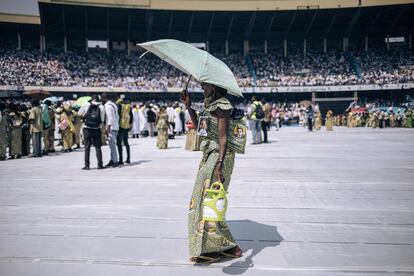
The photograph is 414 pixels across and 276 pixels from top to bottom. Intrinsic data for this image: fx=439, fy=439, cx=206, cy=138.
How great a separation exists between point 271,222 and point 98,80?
4324 centimetres

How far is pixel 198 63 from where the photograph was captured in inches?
155

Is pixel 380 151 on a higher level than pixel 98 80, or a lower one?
lower

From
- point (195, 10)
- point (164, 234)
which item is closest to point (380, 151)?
point (164, 234)

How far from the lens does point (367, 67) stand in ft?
164

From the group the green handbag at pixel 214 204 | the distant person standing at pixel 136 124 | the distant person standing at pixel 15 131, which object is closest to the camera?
the green handbag at pixel 214 204

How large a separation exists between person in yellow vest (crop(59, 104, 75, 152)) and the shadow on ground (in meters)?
11.1

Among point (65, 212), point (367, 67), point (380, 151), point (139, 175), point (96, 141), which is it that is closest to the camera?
point (65, 212)

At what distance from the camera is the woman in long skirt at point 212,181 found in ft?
12.8

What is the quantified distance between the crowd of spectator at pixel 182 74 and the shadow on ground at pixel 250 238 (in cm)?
3885

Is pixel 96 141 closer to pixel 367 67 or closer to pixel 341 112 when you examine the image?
pixel 341 112

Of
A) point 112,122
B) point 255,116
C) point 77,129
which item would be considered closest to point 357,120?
point 255,116

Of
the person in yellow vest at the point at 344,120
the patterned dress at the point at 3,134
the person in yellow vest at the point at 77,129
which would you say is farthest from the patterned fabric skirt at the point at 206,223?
the person in yellow vest at the point at 344,120

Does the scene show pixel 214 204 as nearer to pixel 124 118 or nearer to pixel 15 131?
pixel 124 118

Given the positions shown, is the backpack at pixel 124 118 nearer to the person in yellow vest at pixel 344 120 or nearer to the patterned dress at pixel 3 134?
the patterned dress at pixel 3 134
